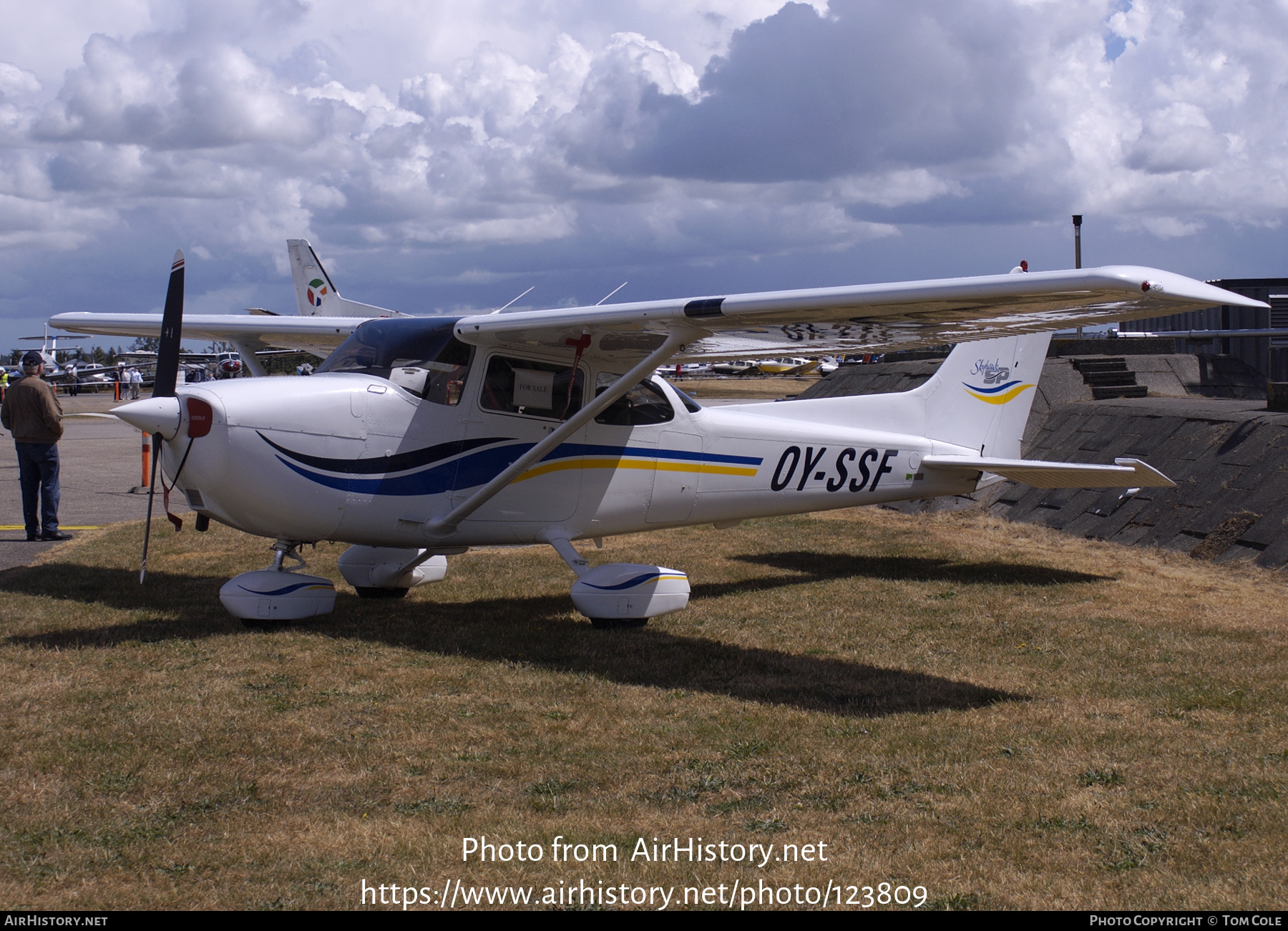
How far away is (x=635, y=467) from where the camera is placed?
8.48 metres

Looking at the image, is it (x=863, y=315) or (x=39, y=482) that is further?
(x=39, y=482)

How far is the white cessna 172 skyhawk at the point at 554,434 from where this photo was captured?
6.58m

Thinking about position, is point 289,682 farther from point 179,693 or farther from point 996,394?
point 996,394

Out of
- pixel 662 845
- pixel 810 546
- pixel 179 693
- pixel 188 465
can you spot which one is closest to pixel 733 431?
pixel 810 546

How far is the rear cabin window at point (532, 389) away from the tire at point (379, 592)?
1.95 meters

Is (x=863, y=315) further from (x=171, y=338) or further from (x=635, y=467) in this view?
(x=171, y=338)

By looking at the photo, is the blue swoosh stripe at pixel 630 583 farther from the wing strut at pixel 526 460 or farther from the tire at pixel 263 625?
the tire at pixel 263 625

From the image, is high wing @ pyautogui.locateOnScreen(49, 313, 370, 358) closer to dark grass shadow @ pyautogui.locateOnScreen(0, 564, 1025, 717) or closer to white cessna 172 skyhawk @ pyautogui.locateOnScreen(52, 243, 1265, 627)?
white cessna 172 skyhawk @ pyautogui.locateOnScreen(52, 243, 1265, 627)

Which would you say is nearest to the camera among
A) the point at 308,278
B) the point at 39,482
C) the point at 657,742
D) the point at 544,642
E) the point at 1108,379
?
the point at 657,742

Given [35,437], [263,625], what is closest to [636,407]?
[263,625]

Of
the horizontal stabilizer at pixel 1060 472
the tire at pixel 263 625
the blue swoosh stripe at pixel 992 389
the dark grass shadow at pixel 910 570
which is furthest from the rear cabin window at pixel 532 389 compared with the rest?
the blue swoosh stripe at pixel 992 389

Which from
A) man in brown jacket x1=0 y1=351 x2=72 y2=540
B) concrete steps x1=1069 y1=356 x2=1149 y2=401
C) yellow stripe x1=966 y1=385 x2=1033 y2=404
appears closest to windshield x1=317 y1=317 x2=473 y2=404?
man in brown jacket x1=0 y1=351 x2=72 y2=540

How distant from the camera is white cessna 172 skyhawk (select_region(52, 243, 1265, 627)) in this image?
6582 mm

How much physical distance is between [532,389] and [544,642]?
6.36 ft
